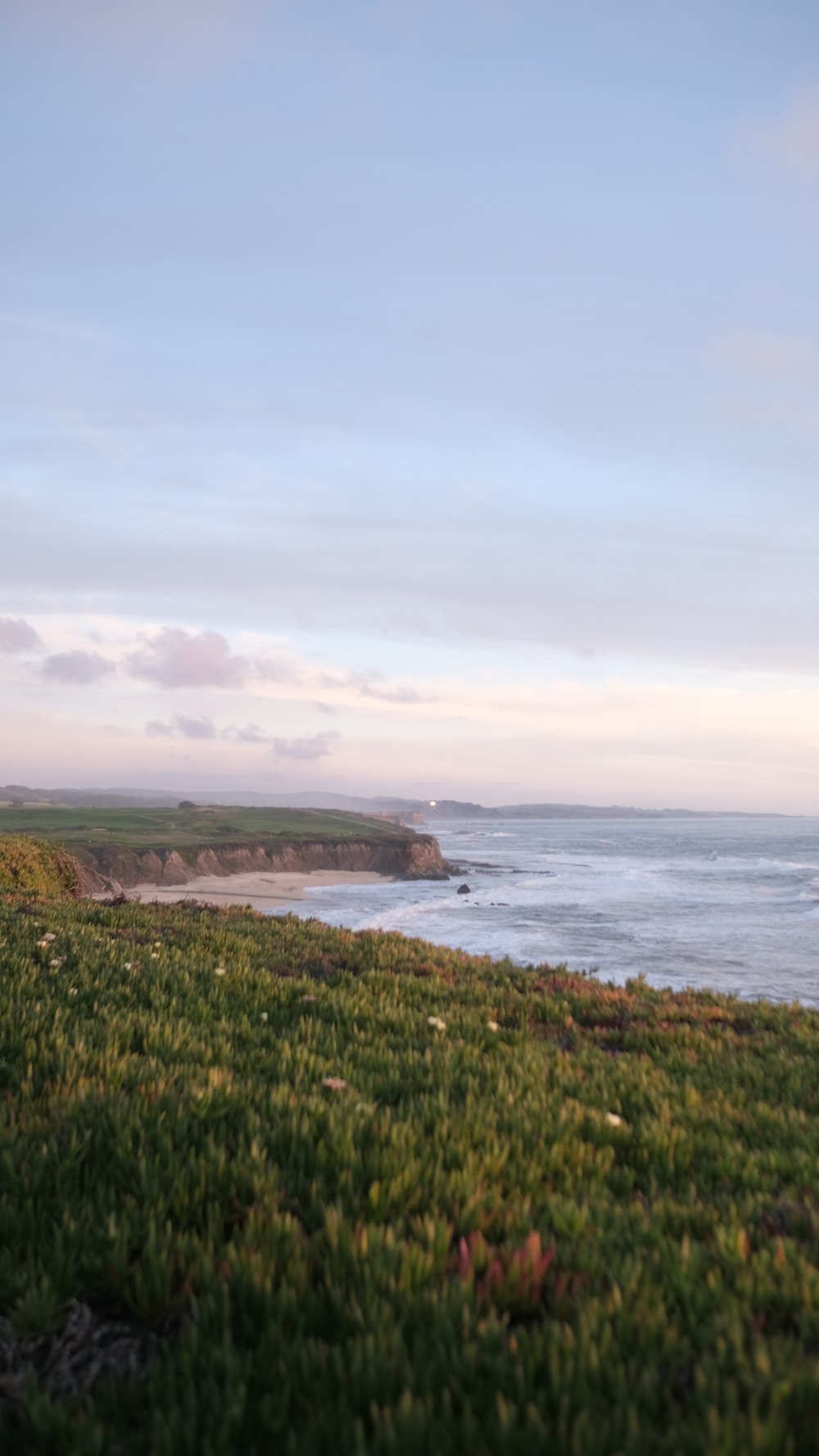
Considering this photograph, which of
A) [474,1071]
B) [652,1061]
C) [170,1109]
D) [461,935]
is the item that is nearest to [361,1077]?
[474,1071]

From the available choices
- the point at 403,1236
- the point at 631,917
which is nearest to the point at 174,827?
the point at 631,917

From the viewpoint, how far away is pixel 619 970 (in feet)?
91.1

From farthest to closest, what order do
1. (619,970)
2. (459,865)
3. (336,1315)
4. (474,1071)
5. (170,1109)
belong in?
(459,865) → (619,970) → (474,1071) → (170,1109) → (336,1315)

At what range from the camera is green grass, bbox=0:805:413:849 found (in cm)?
7481

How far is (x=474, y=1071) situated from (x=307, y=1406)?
3.78 metres

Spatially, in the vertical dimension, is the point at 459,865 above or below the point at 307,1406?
below

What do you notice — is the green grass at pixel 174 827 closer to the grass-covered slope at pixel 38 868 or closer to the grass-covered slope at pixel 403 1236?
the grass-covered slope at pixel 38 868

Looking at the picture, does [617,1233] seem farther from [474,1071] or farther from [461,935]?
[461,935]

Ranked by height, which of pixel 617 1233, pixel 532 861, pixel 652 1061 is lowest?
pixel 532 861

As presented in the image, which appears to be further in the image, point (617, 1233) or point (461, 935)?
point (461, 935)

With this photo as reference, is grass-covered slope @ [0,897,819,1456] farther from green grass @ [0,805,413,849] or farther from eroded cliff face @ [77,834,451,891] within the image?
green grass @ [0,805,413,849]

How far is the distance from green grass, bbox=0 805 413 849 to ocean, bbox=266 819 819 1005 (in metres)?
17.0

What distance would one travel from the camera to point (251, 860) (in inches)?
3228

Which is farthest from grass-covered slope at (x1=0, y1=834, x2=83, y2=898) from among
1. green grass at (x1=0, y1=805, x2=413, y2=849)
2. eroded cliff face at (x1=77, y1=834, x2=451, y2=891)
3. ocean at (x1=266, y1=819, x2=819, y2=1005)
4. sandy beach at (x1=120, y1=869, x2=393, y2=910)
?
green grass at (x1=0, y1=805, x2=413, y2=849)
